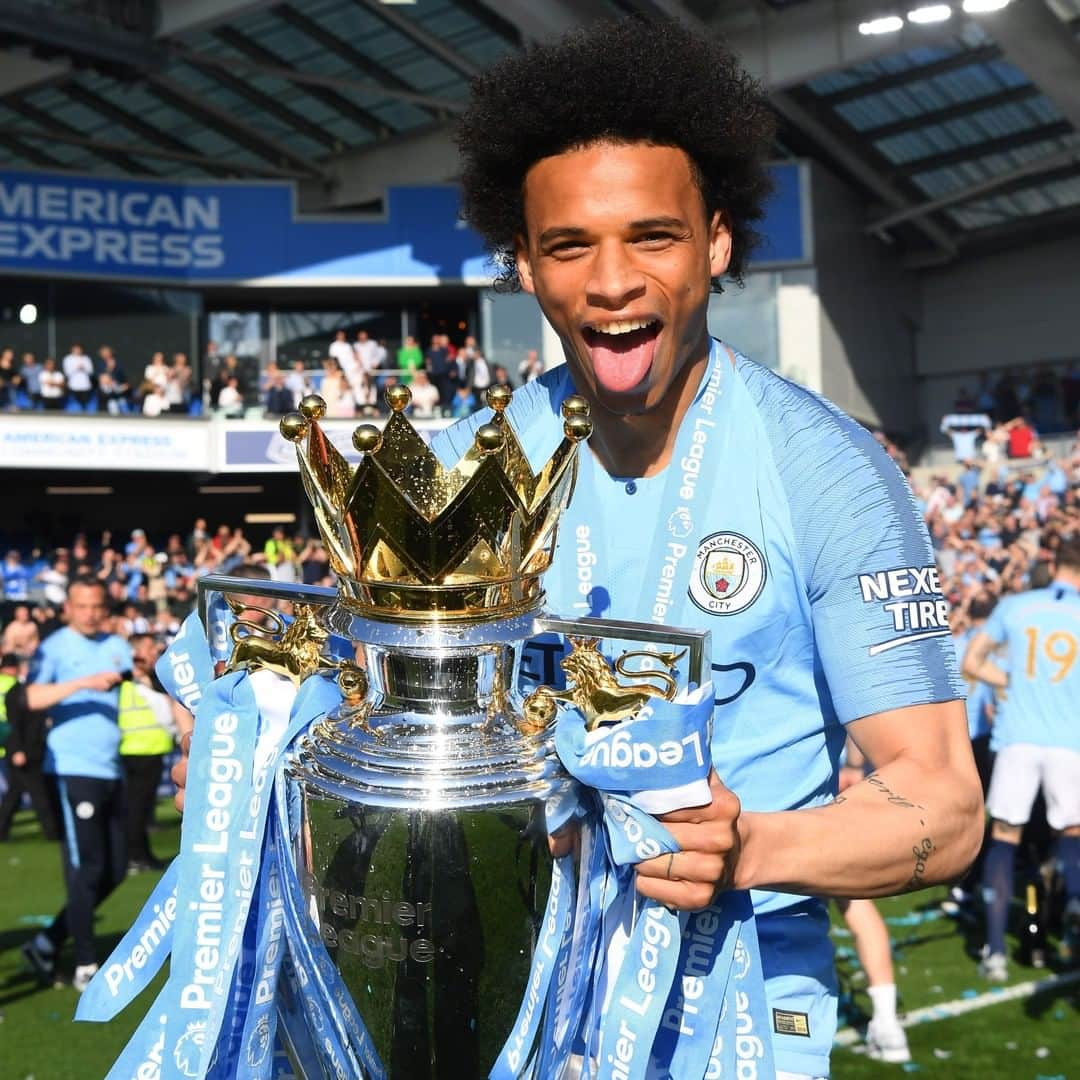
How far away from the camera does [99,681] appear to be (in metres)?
7.36

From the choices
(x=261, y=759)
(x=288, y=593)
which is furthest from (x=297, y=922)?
(x=288, y=593)

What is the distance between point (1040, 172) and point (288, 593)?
26.9 metres

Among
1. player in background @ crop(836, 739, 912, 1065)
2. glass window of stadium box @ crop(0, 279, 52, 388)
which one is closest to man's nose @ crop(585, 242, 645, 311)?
player in background @ crop(836, 739, 912, 1065)

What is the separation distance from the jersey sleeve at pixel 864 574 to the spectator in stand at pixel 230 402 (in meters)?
22.3

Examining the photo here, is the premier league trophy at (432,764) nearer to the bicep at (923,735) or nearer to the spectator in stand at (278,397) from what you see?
the bicep at (923,735)

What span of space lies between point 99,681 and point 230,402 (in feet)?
55.8

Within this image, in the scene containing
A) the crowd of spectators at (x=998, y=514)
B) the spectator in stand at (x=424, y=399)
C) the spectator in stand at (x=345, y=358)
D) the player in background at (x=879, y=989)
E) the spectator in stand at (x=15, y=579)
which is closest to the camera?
the player in background at (x=879, y=989)

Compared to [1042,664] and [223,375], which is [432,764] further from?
[223,375]

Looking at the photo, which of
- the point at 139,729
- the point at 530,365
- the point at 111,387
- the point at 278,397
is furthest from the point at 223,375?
the point at 139,729

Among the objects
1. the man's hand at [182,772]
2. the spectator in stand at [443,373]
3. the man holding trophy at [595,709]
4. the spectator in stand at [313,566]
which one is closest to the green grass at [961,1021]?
the man holding trophy at [595,709]

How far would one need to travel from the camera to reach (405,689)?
1.74 m

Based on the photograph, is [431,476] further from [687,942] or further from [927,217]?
[927,217]

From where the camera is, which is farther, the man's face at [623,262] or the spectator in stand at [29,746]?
the spectator in stand at [29,746]

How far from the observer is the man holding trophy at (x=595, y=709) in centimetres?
166
